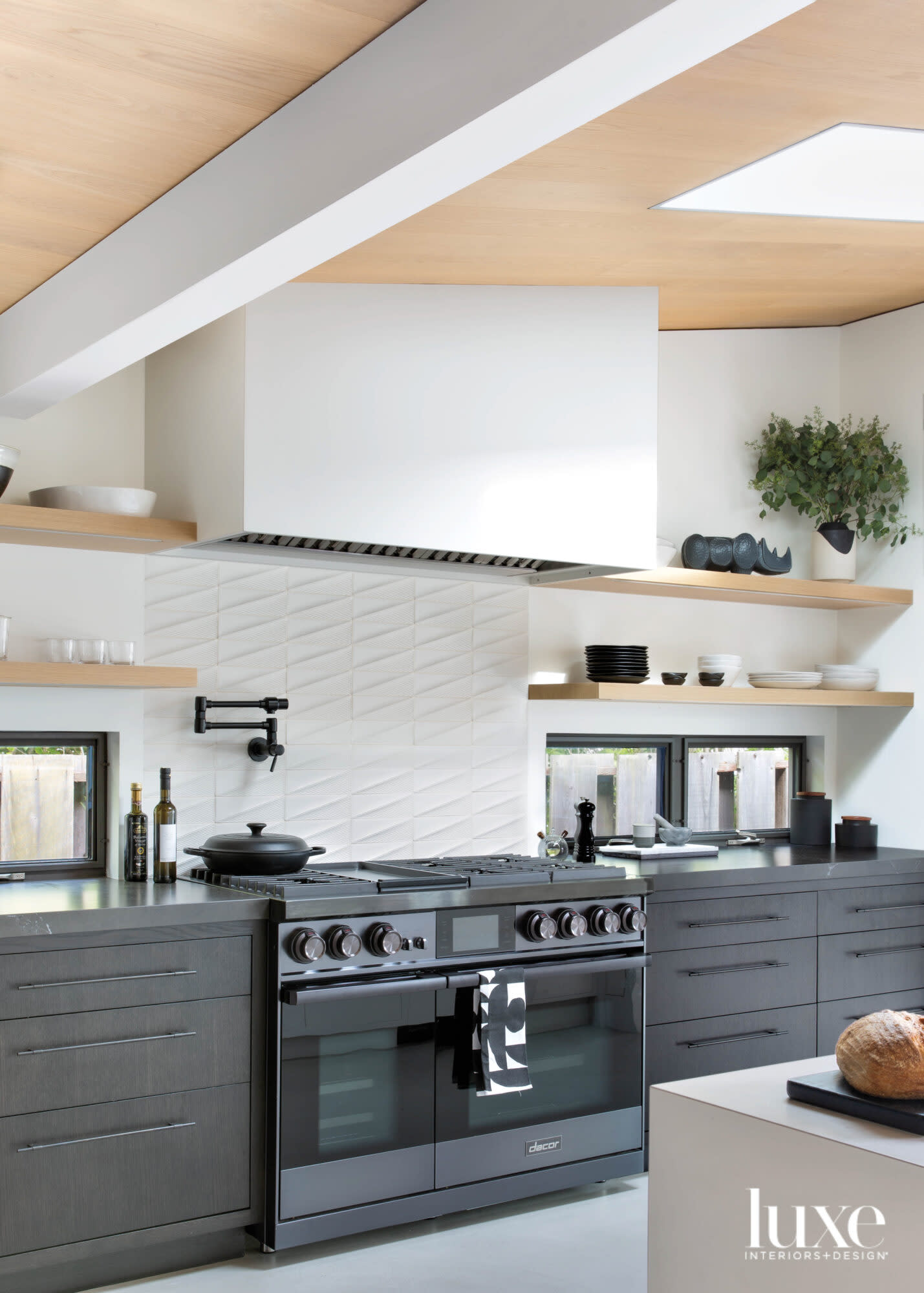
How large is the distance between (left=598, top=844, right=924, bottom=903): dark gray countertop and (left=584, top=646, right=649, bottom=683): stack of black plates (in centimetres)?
67

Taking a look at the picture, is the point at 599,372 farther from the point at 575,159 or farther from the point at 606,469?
the point at 575,159

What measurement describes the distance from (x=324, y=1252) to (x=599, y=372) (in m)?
2.83

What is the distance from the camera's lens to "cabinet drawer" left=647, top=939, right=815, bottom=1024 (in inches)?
165

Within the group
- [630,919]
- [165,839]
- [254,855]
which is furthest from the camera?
[630,919]

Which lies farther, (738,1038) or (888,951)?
(888,951)

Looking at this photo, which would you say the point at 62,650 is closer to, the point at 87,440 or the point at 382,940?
the point at 87,440

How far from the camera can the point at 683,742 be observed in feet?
17.3

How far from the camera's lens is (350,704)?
4.37m

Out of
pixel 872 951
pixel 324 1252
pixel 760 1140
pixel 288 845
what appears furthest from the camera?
pixel 872 951

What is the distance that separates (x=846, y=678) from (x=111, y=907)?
3.39 metres

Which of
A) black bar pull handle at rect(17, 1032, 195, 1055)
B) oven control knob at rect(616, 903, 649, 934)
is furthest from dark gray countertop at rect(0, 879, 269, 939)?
oven control knob at rect(616, 903, 649, 934)

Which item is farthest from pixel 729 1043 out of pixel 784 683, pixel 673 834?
pixel 784 683

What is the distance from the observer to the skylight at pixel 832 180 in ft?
10.9

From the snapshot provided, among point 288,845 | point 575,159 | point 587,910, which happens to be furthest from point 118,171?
point 587,910
